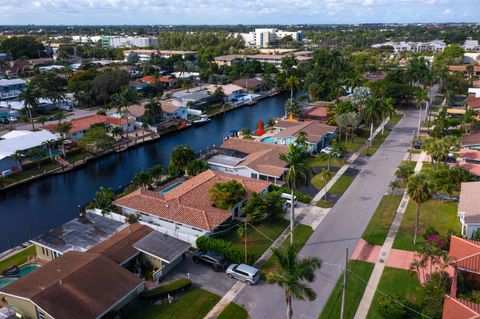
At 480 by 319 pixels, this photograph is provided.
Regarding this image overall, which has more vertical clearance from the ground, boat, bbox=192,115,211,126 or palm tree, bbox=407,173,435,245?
palm tree, bbox=407,173,435,245

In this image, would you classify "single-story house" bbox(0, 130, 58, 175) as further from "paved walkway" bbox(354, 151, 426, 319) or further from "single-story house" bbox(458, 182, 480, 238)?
"single-story house" bbox(458, 182, 480, 238)

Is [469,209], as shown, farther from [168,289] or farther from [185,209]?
[168,289]

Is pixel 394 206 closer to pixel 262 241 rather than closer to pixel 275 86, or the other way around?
pixel 262 241

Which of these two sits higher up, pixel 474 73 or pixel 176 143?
pixel 474 73

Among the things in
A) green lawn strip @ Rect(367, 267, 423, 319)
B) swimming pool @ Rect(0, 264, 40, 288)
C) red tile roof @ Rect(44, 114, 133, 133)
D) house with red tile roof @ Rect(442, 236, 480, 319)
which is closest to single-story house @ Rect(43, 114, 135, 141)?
red tile roof @ Rect(44, 114, 133, 133)

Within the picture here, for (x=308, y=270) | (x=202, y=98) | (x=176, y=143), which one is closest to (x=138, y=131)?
(x=176, y=143)

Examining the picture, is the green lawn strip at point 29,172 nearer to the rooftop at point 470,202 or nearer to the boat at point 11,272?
the boat at point 11,272
